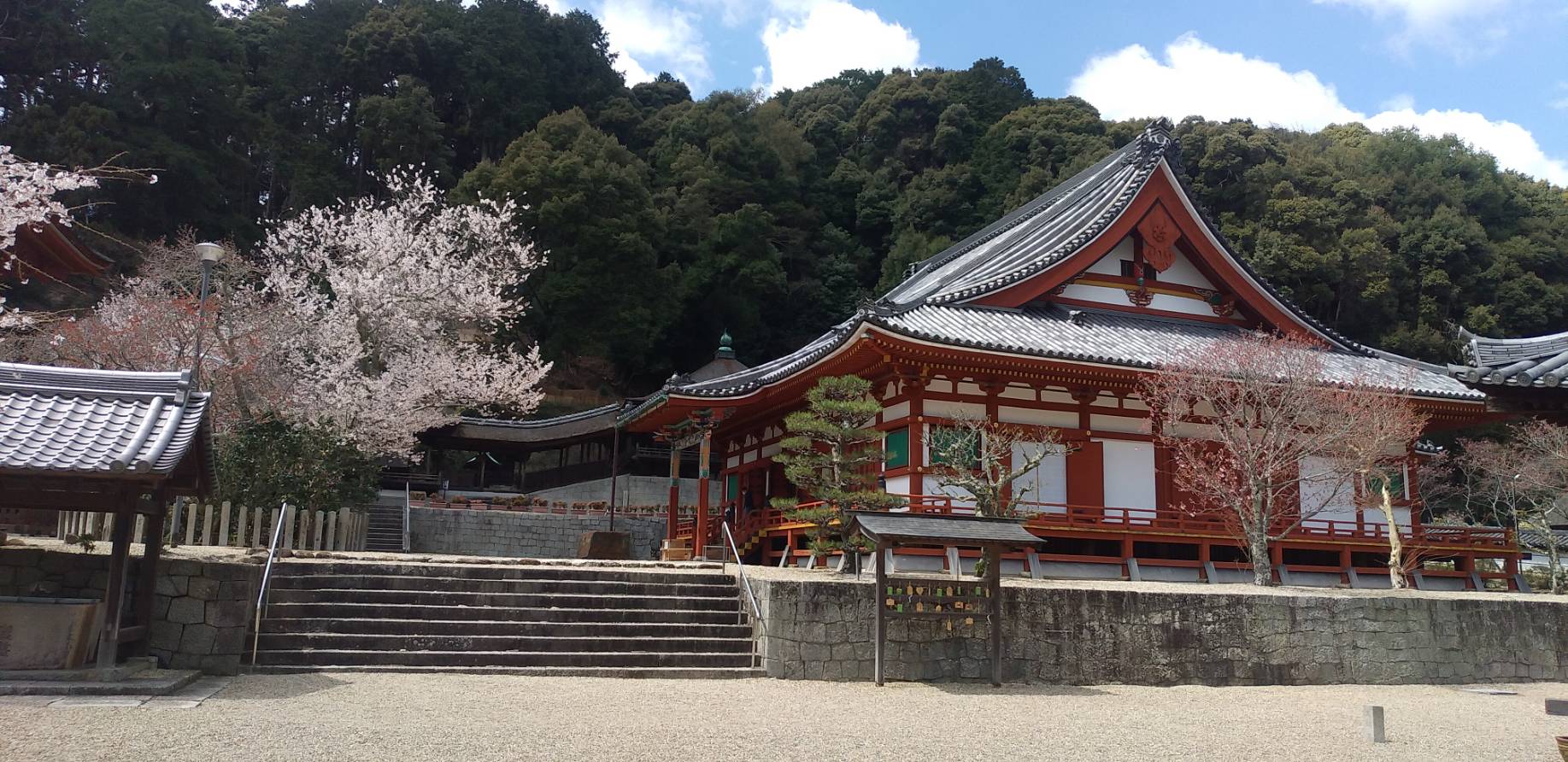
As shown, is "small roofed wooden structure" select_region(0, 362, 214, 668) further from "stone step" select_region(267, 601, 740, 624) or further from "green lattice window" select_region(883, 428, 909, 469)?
"green lattice window" select_region(883, 428, 909, 469)

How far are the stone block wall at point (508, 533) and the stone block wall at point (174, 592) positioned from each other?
1777 centimetres

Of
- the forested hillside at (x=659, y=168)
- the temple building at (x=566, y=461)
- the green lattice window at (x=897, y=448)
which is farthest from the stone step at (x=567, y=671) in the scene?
the forested hillside at (x=659, y=168)

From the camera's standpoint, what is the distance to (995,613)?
10.5 metres

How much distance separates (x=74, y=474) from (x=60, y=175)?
111 inches

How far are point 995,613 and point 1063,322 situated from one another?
898 cm

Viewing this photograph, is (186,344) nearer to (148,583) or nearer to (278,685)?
(148,583)

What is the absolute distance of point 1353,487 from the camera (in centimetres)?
1769

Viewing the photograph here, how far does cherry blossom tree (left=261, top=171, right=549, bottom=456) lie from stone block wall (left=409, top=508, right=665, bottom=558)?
2.96 m

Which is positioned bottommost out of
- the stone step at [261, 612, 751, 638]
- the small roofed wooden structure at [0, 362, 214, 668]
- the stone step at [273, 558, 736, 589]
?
the stone step at [261, 612, 751, 638]

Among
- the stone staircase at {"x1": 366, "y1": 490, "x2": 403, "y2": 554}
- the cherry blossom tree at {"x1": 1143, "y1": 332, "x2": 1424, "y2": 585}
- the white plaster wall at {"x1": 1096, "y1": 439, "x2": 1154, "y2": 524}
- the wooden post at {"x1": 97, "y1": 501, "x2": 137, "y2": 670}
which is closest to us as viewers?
the wooden post at {"x1": 97, "y1": 501, "x2": 137, "y2": 670}

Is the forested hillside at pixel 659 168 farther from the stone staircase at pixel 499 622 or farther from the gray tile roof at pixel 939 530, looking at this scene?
the gray tile roof at pixel 939 530

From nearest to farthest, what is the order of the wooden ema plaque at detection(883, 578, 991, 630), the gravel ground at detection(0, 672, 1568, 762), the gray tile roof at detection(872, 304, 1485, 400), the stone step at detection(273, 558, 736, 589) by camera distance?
1. the gravel ground at detection(0, 672, 1568, 762)
2. the wooden ema plaque at detection(883, 578, 991, 630)
3. the stone step at detection(273, 558, 736, 589)
4. the gray tile roof at detection(872, 304, 1485, 400)

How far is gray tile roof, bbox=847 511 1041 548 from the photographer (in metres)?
9.79

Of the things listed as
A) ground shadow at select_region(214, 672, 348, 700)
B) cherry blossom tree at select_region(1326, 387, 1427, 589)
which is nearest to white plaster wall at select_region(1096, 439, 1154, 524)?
cherry blossom tree at select_region(1326, 387, 1427, 589)
